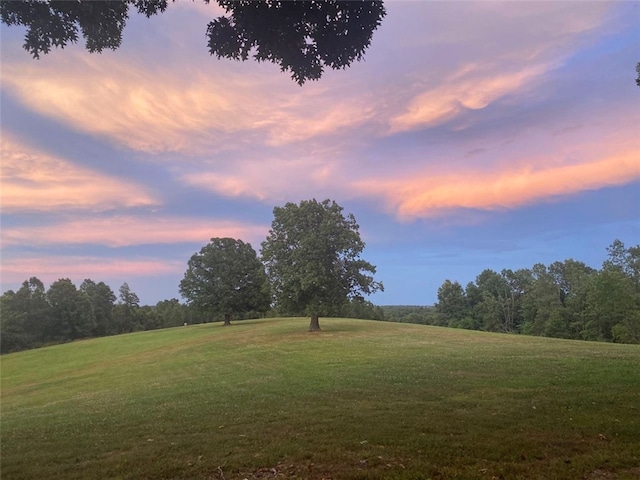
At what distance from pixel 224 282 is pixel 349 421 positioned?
51.0 meters

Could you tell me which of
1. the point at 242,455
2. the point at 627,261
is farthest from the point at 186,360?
the point at 627,261

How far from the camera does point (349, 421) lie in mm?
9523

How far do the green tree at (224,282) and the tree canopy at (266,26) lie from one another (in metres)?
50.8

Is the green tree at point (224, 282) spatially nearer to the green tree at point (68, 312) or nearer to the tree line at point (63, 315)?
the tree line at point (63, 315)

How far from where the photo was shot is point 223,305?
57.4 m

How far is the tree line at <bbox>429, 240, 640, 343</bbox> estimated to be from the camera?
205 ft

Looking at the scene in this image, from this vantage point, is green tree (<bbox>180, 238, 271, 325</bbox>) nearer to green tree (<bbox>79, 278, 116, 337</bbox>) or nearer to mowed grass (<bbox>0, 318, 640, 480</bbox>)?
mowed grass (<bbox>0, 318, 640, 480</bbox>)

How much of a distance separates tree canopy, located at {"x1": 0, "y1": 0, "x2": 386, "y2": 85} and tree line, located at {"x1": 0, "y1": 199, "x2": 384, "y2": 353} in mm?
27960

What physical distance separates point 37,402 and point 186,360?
979 centimetres

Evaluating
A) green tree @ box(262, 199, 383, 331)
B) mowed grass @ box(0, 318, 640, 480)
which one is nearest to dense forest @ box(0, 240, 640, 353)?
green tree @ box(262, 199, 383, 331)

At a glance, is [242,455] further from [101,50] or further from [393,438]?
[101,50]

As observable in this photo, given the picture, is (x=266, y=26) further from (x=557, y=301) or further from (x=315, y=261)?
(x=557, y=301)

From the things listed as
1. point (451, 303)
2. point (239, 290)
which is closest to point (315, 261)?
point (239, 290)

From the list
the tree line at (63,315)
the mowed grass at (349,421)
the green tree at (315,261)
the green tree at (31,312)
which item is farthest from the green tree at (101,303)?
the mowed grass at (349,421)
